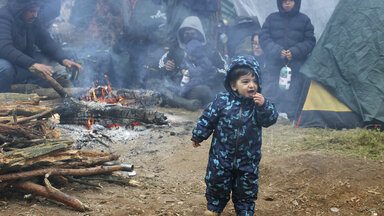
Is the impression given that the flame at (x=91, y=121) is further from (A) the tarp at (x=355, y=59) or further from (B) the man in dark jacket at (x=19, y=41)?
(A) the tarp at (x=355, y=59)

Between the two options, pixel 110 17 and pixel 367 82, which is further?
pixel 110 17

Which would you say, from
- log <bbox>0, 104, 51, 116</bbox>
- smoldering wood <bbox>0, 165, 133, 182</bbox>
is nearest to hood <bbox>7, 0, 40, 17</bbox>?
log <bbox>0, 104, 51, 116</bbox>

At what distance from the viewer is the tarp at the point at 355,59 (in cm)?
564

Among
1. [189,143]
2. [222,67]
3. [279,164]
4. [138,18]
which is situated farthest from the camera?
[138,18]

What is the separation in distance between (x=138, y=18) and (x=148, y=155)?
7293 mm

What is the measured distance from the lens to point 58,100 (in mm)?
5551

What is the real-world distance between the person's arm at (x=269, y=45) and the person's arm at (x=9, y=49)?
4612 mm

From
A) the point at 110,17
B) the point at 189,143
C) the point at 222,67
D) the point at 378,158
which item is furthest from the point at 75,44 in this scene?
A: the point at 378,158

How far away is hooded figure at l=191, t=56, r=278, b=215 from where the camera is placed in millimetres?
2562

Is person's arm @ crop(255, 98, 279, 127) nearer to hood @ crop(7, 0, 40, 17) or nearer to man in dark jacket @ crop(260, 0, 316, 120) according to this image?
man in dark jacket @ crop(260, 0, 316, 120)

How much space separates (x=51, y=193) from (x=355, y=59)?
5451mm

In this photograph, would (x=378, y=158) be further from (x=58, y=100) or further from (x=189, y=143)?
(x=58, y=100)

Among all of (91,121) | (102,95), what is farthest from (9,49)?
(91,121)

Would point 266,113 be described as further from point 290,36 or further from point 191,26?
point 191,26
